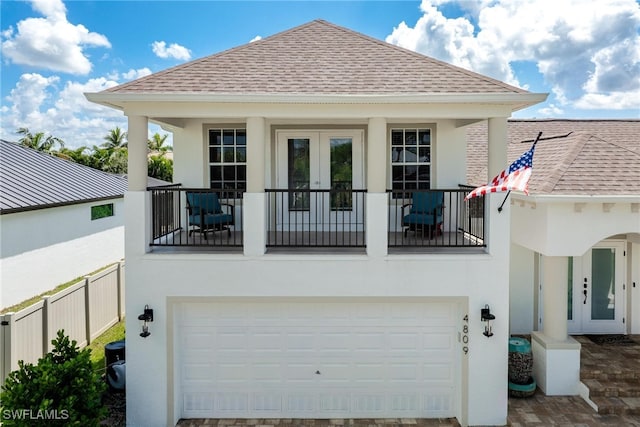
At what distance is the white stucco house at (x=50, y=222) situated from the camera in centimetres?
1207

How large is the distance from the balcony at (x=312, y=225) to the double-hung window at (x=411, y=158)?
1.45 feet

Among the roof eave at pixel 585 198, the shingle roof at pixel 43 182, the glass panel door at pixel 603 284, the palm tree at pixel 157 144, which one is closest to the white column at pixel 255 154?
the roof eave at pixel 585 198

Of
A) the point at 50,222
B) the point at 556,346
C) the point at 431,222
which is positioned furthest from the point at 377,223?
the point at 50,222

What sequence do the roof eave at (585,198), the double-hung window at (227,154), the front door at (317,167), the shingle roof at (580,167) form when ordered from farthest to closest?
the front door at (317,167) < the double-hung window at (227,154) < the shingle roof at (580,167) < the roof eave at (585,198)

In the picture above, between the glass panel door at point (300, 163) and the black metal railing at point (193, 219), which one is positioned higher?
the glass panel door at point (300, 163)

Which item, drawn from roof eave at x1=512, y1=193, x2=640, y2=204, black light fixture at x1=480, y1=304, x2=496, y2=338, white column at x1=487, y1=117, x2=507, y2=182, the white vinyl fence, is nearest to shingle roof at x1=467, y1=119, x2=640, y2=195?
roof eave at x1=512, y1=193, x2=640, y2=204

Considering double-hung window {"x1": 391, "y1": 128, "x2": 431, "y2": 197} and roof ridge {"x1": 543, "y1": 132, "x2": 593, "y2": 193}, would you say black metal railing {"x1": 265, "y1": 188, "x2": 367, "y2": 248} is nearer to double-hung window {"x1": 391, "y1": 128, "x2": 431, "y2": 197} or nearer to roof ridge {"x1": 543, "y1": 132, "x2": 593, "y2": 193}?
double-hung window {"x1": 391, "y1": 128, "x2": 431, "y2": 197}

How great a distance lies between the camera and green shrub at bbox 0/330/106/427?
5996 mm

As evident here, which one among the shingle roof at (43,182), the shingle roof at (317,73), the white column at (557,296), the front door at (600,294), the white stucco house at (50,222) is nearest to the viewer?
the shingle roof at (317,73)

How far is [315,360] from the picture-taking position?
815cm

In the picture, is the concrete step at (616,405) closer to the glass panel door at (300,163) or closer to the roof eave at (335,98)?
the roof eave at (335,98)

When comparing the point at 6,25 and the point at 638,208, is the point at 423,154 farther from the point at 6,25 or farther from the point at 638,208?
the point at 6,25

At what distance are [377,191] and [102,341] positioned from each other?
832 centimetres

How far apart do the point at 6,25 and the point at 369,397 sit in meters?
26.2
